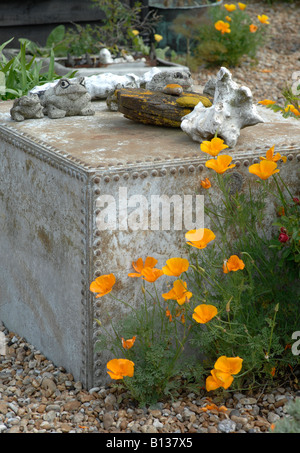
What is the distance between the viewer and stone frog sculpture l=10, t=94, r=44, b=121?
2.97 meters

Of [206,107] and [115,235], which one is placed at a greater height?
[206,107]

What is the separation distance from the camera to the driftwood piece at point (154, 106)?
2.85 meters

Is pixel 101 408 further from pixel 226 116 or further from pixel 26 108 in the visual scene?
pixel 26 108

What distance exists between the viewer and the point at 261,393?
95.3 inches

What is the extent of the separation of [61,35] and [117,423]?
5.01m

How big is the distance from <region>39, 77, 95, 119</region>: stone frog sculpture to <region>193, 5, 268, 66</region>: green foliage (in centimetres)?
364

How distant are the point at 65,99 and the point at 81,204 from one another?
2.98ft

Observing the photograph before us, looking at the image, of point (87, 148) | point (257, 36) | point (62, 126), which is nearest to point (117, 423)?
point (87, 148)

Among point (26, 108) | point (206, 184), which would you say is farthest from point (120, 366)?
point (26, 108)

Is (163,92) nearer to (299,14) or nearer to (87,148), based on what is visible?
(87,148)

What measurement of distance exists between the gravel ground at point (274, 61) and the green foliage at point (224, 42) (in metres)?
0.14

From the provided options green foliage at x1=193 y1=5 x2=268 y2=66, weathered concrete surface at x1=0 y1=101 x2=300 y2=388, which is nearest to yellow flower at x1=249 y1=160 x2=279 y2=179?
weathered concrete surface at x1=0 y1=101 x2=300 y2=388

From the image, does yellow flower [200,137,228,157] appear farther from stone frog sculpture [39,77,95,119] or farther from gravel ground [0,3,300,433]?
stone frog sculpture [39,77,95,119]

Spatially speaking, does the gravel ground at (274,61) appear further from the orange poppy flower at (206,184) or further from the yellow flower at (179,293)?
the yellow flower at (179,293)
